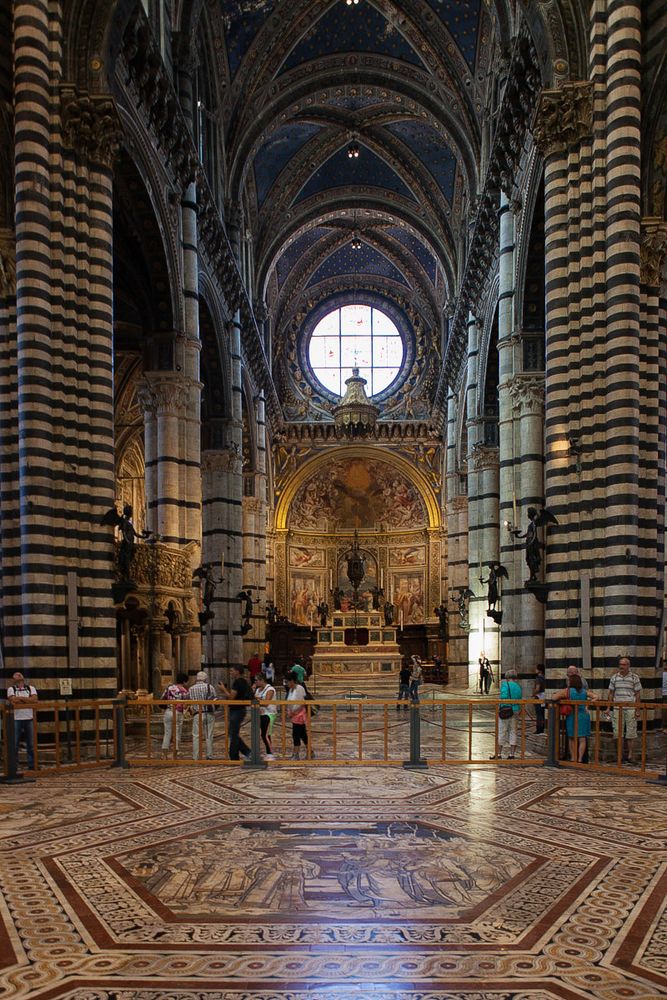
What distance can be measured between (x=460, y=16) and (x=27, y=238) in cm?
2015

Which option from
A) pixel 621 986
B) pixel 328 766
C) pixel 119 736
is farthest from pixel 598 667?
pixel 621 986

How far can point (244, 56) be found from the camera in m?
29.1

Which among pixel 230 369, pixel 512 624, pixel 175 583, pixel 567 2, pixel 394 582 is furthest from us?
pixel 394 582

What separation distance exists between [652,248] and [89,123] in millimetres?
10134

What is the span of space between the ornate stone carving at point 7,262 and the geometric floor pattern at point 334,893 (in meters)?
9.13

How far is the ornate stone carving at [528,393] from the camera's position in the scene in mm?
21828

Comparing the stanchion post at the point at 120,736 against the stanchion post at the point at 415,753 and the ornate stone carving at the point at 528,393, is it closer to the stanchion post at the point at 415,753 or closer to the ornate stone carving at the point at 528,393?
the stanchion post at the point at 415,753

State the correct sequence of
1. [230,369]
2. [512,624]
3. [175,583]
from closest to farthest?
[175,583]
[512,624]
[230,369]

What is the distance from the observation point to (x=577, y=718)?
41.8 feet

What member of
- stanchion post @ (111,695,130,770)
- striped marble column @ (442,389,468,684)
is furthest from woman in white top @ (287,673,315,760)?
striped marble column @ (442,389,468,684)

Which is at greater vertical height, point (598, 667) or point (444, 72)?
point (444, 72)

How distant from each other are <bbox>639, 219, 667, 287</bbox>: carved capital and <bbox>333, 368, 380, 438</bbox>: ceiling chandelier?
29.3 m

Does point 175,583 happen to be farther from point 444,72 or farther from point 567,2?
point 444,72

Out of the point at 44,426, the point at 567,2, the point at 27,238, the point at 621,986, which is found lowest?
the point at 621,986
